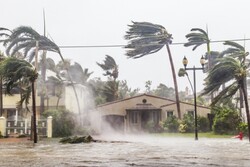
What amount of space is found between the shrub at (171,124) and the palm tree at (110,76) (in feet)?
76.4

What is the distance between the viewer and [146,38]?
4941cm

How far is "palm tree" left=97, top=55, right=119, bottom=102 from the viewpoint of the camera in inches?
2506

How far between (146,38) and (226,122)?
65.1ft

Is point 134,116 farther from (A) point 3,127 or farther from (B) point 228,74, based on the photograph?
(B) point 228,74

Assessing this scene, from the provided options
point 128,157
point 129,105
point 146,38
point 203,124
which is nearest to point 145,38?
point 146,38

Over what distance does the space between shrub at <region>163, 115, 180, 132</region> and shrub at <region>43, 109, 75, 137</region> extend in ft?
36.4

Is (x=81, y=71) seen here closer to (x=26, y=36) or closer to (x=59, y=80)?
(x=59, y=80)

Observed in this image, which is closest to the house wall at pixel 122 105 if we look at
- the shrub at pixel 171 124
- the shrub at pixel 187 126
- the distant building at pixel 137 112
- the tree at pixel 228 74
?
the distant building at pixel 137 112

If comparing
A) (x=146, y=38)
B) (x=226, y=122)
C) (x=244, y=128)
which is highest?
(x=146, y=38)

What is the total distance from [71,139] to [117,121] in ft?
63.2

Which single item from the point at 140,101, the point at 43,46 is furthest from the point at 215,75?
the point at 43,46

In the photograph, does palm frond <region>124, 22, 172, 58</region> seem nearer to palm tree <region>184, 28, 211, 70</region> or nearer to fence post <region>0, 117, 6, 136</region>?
palm tree <region>184, 28, 211, 70</region>

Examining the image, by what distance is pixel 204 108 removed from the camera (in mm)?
42062

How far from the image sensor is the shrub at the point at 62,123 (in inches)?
1297
